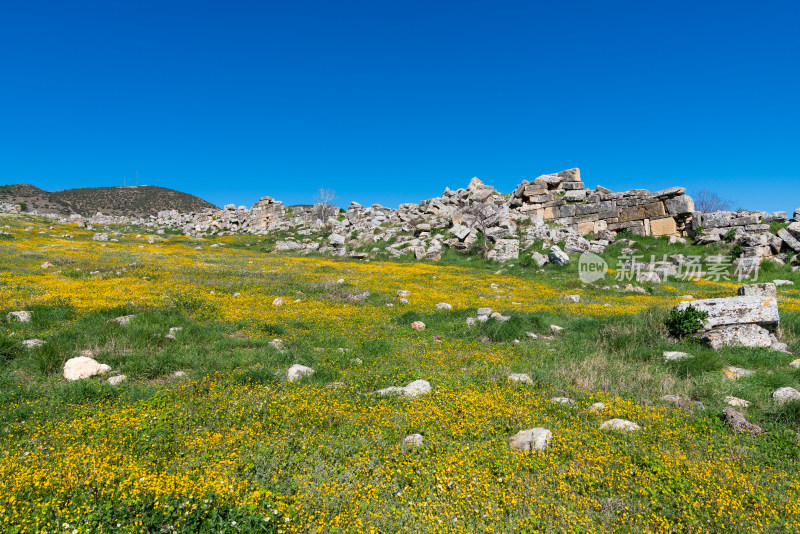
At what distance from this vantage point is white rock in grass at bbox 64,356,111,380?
22.7 ft

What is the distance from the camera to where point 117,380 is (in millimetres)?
6867

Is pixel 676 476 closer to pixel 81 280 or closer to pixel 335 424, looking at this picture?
pixel 335 424

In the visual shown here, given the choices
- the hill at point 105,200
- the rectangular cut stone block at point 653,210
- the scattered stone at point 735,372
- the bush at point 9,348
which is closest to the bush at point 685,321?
the scattered stone at point 735,372

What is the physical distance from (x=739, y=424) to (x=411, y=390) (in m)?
4.69

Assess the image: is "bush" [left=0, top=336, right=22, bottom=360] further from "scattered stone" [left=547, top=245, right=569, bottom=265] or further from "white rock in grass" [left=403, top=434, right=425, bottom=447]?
"scattered stone" [left=547, top=245, right=569, bottom=265]

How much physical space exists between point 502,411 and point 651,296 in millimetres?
14105

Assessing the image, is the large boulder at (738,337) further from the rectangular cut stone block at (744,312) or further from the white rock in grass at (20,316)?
the white rock in grass at (20,316)

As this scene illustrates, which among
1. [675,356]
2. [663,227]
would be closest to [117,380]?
[675,356]

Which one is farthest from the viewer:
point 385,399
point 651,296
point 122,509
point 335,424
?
point 651,296

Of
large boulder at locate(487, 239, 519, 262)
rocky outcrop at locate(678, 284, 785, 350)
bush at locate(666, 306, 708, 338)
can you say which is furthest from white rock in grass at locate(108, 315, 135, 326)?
large boulder at locate(487, 239, 519, 262)

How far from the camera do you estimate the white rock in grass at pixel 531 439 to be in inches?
204

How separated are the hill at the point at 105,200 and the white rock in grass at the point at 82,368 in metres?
101

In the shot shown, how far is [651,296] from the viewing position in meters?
17.0

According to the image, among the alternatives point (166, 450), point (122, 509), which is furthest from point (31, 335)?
point (122, 509)
